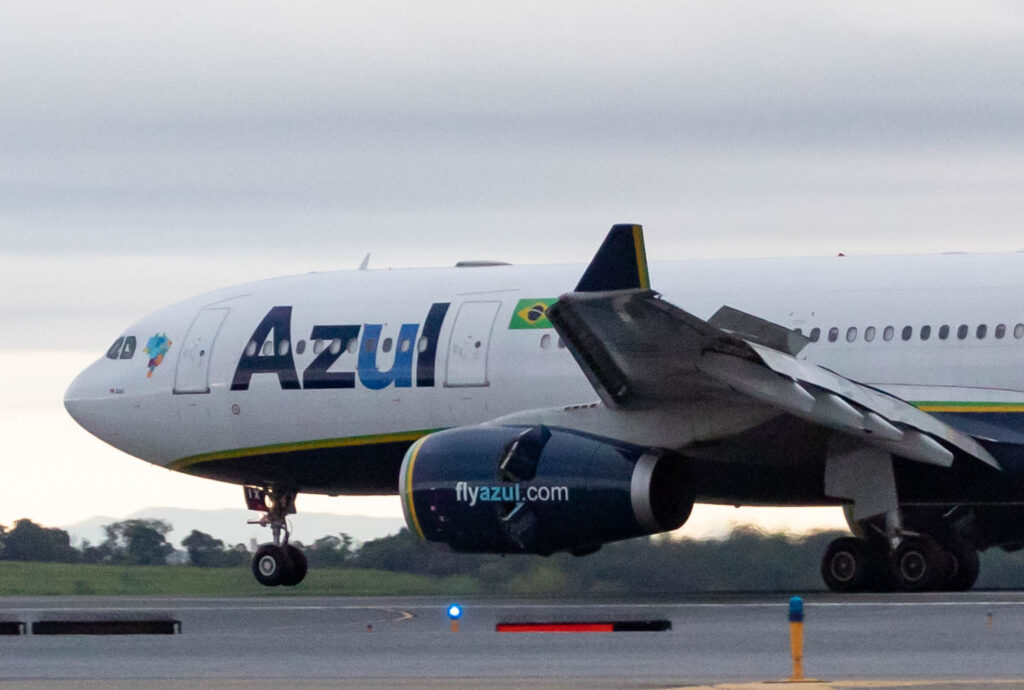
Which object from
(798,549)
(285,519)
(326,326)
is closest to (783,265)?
(798,549)

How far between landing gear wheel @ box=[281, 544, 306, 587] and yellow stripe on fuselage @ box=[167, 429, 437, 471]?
1390 millimetres

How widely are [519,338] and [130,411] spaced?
6162 mm

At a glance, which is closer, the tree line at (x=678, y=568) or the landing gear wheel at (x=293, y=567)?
the tree line at (x=678, y=568)

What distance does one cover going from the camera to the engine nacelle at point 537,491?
19953 millimetres

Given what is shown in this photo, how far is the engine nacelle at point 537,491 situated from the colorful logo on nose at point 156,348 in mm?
6824

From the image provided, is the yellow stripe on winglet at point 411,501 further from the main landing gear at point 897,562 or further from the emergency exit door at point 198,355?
the emergency exit door at point 198,355

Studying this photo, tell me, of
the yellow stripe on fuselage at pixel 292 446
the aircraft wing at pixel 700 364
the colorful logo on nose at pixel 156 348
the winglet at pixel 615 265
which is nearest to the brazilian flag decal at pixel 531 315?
the yellow stripe on fuselage at pixel 292 446

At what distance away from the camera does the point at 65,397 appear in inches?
1099

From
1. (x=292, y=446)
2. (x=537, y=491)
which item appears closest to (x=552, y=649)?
(x=537, y=491)

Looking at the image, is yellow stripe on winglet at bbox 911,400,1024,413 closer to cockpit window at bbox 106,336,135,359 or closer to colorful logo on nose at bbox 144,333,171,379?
colorful logo on nose at bbox 144,333,171,379

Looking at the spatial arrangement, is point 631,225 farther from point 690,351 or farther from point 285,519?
point 285,519

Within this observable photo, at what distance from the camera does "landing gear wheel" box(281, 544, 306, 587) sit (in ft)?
85.4

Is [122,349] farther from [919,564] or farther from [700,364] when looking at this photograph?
[919,564]

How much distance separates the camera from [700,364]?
1908cm
